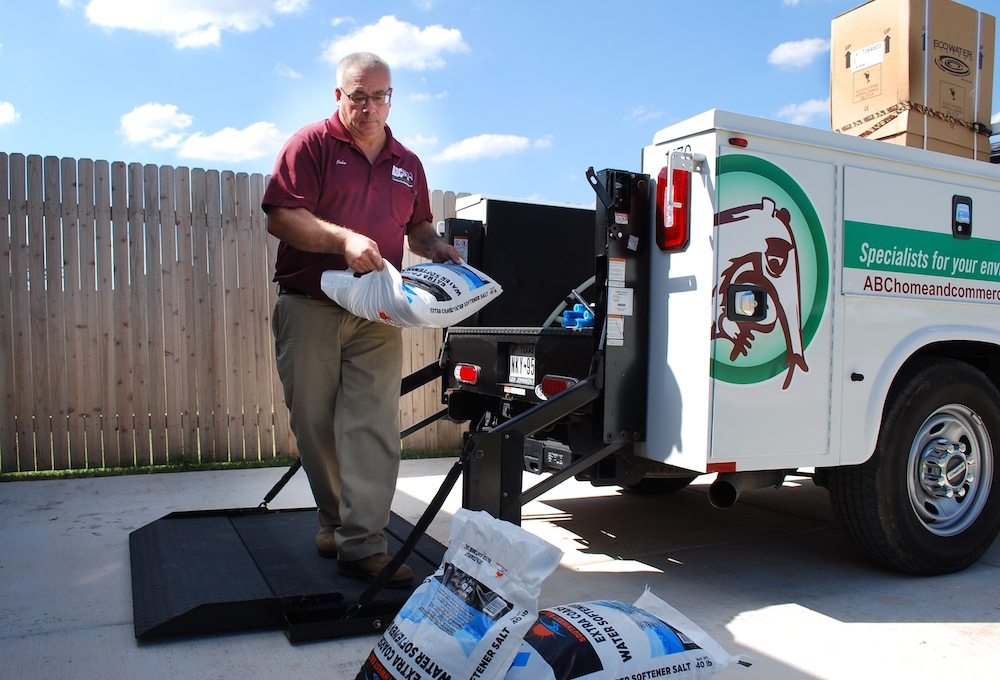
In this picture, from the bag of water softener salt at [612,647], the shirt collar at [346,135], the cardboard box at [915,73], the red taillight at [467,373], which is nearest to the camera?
the bag of water softener salt at [612,647]

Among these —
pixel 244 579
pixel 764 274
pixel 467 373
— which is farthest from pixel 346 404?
pixel 764 274

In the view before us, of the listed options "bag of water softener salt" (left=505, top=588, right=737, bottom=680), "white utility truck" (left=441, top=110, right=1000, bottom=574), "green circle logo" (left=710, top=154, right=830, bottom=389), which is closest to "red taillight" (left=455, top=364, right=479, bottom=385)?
"white utility truck" (left=441, top=110, right=1000, bottom=574)

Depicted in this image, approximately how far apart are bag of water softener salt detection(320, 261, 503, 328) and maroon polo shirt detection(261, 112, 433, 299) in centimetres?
26

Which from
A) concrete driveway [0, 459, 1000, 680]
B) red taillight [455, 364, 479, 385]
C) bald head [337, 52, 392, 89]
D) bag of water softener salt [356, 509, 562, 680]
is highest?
bald head [337, 52, 392, 89]

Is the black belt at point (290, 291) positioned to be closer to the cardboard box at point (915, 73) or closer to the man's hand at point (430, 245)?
the man's hand at point (430, 245)

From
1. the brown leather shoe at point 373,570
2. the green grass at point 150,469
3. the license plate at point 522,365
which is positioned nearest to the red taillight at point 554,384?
the license plate at point 522,365

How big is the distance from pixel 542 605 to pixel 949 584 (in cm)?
197

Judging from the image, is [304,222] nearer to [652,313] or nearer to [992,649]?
[652,313]

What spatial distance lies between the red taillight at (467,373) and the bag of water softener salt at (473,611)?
7.14ft

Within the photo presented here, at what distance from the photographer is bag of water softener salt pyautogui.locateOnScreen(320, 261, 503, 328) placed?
9.37 ft

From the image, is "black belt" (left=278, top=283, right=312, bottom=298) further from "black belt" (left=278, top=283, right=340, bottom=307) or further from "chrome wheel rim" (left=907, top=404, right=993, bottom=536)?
"chrome wheel rim" (left=907, top=404, right=993, bottom=536)

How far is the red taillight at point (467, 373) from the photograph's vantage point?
4238mm

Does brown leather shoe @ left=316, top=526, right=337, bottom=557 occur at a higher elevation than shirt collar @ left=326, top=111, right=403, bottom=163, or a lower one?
lower

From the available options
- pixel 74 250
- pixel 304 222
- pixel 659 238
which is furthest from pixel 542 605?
pixel 74 250
